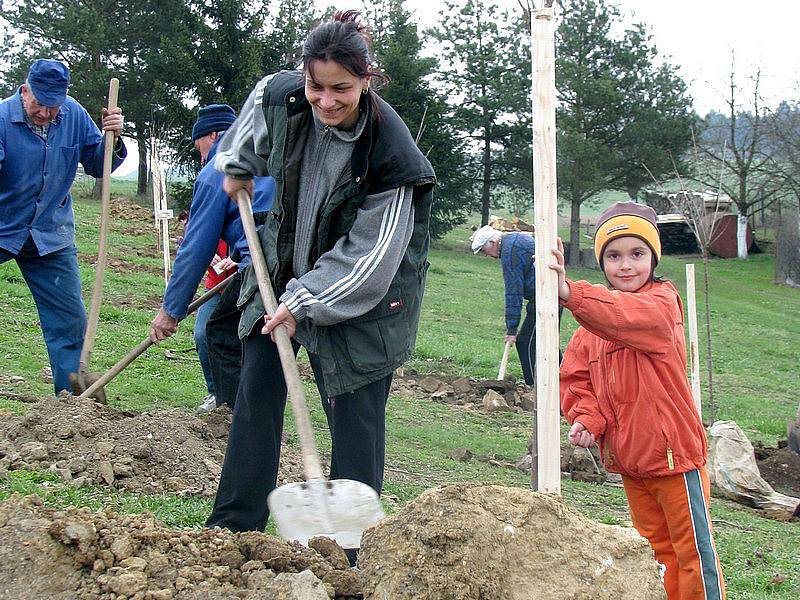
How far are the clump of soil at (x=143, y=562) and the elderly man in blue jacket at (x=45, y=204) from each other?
3223 mm

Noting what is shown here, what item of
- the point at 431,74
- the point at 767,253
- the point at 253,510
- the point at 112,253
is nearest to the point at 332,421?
the point at 253,510

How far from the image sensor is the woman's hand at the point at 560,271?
3.23m

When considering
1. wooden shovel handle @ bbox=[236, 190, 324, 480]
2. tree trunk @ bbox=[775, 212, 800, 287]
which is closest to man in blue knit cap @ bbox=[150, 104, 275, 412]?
wooden shovel handle @ bbox=[236, 190, 324, 480]

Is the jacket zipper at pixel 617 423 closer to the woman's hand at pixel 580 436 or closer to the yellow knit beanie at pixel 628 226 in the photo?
the woman's hand at pixel 580 436

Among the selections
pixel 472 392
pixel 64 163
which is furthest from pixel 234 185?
pixel 472 392

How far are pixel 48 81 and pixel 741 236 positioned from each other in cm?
4032

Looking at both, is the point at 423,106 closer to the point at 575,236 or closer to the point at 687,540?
the point at 575,236

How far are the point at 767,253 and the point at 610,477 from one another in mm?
39067

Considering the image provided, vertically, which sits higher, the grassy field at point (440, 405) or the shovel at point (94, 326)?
the shovel at point (94, 326)

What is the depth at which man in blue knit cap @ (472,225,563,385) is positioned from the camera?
32.9ft

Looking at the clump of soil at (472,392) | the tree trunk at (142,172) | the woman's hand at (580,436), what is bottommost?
the clump of soil at (472,392)

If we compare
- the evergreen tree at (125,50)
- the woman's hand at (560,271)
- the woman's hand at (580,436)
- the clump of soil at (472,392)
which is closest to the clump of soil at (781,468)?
the clump of soil at (472,392)

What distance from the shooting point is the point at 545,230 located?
10.5 feet

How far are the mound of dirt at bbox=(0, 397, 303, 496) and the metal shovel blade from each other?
161cm
